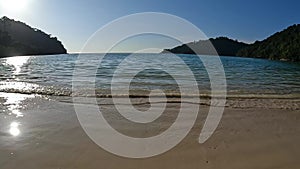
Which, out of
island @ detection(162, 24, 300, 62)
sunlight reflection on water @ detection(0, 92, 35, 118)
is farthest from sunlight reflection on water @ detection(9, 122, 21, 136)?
island @ detection(162, 24, 300, 62)

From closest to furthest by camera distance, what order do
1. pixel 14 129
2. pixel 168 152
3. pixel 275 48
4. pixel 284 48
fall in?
pixel 168 152 → pixel 14 129 → pixel 284 48 → pixel 275 48

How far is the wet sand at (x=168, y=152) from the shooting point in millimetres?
4918

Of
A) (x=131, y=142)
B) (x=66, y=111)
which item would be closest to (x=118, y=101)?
(x=66, y=111)

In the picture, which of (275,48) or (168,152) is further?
(275,48)

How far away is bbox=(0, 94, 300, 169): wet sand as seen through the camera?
4918mm

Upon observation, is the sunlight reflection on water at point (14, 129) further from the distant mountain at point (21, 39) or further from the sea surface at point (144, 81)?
the distant mountain at point (21, 39)

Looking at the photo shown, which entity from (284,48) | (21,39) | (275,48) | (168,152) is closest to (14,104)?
(168,152)

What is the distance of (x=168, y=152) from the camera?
5480 mm

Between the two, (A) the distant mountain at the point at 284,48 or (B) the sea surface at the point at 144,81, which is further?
(A) the distant mountain at the point at 284,48

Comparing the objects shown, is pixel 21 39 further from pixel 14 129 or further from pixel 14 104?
pixel 14 129

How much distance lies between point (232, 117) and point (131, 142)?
13.1 feet

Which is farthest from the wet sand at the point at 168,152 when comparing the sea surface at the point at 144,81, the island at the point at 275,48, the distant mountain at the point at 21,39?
the distant mountain at the point at 21,39

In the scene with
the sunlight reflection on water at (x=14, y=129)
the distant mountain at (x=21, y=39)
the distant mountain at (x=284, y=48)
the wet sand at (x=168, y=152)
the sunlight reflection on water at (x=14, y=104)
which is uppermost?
the distant mountain at (x=21, y=39)

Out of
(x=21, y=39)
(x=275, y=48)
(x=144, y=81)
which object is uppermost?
(x=21, y=39)
